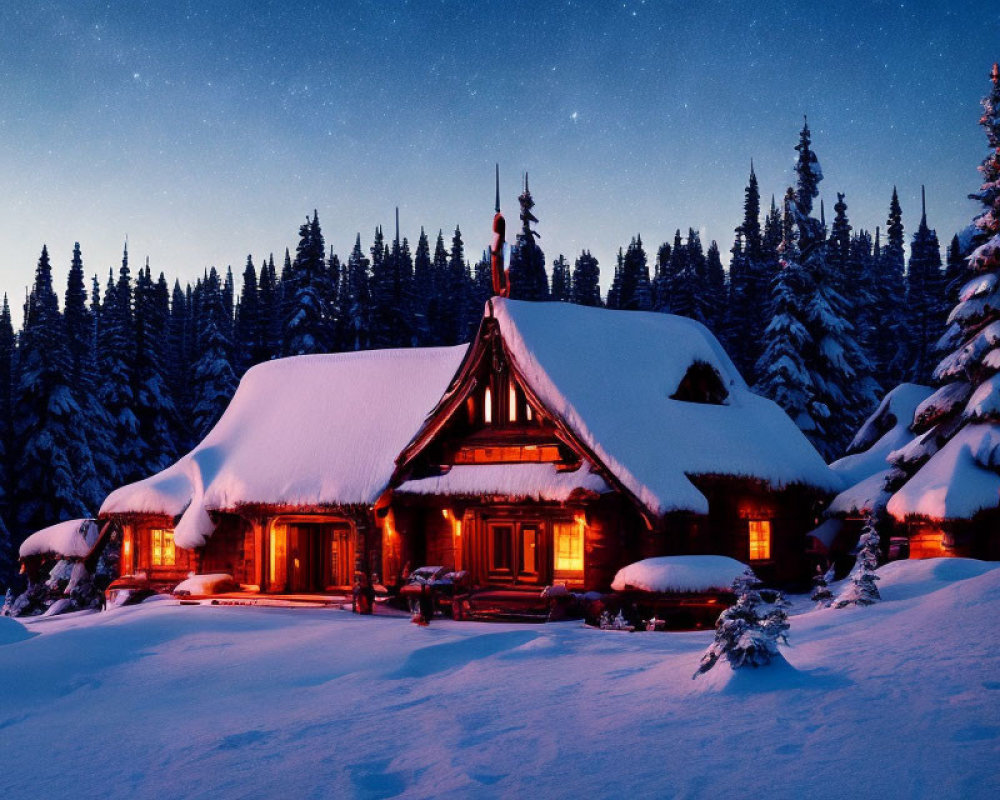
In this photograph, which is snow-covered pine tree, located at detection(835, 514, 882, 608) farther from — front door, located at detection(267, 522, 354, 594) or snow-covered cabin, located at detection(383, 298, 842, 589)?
front door, located at detection(267, 522, 354, 594)

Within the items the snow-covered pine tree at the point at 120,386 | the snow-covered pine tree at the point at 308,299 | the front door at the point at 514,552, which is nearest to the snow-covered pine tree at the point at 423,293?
the snow-covered pine tree at the point at 308,299

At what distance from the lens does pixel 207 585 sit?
973 inches

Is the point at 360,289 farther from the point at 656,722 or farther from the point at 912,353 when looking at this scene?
the point at 656,722


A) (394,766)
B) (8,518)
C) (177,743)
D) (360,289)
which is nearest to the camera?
(394,766)

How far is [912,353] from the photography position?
57531mm

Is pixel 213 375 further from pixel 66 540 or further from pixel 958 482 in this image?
pixel 958 482

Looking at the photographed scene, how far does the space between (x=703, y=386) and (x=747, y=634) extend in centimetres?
1707

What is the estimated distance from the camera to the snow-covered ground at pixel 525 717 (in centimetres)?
704

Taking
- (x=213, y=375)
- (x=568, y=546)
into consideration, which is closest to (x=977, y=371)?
(x=568, y=546)

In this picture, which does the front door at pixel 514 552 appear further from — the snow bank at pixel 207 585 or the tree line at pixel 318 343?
the tree line at pixel 318 343

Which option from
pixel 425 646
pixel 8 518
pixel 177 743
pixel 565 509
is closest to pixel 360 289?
pixel 8 518

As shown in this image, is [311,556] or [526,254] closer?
[311,556]

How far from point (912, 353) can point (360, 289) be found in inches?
1436

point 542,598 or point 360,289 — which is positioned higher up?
point 360,289
